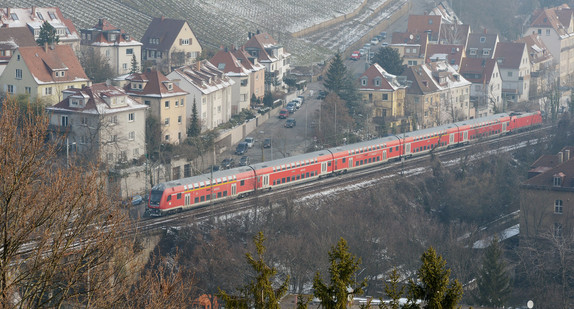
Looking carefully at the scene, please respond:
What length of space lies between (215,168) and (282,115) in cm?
1816

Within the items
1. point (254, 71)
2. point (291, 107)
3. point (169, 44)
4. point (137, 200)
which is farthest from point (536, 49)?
point (137, 200)

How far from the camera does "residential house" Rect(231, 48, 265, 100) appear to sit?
85.2 metres

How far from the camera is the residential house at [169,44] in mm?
89500

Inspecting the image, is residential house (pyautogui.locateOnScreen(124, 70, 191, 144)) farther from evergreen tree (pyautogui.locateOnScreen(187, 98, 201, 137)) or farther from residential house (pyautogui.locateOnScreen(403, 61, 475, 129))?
residential house (pyautogui.locateOnScreen(403, 61, 475, 129))

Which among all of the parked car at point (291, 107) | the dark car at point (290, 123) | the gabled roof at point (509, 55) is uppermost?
the gabled roof at point (509, 55)

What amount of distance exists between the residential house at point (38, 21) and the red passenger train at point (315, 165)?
99.6ft

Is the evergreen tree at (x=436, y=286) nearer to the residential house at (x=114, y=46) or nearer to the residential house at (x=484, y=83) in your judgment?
the residential house at (x=114, y=46)

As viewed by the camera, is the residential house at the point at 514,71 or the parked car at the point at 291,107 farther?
the residential house at the point at 514,71

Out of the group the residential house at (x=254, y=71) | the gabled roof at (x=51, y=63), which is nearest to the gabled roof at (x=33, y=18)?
the gabled roof at (x=51, y=63)

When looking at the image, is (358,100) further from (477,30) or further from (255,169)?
(477,30)

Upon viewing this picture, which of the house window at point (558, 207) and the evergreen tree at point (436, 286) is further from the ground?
the evergreen tree at point (436, 286)

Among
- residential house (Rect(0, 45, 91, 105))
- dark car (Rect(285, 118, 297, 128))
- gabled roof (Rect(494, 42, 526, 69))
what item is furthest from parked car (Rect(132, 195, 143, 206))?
gabled roof (Rect(494, 42, 526, 69))

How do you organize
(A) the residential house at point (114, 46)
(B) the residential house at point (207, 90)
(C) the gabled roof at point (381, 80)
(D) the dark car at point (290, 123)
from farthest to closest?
(C) the gabled roof at point (381, 80), (A) the residential house at point (114, 46), (D) the dark car at point (290, 123), (B) the residential house at point (207, 90)

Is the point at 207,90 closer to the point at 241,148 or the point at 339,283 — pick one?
the point at 241,148
